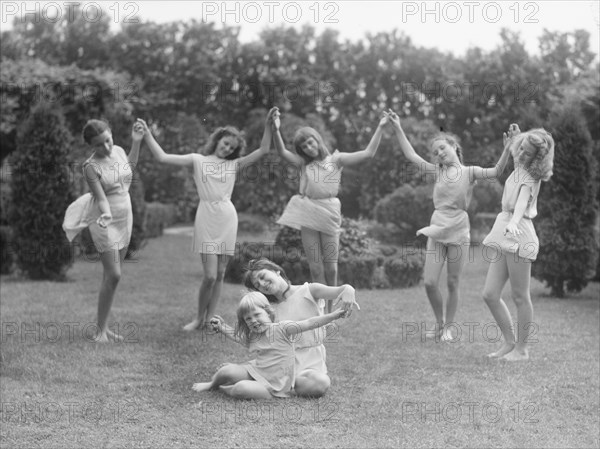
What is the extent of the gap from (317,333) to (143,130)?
2.84 metres

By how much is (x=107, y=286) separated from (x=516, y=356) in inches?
146

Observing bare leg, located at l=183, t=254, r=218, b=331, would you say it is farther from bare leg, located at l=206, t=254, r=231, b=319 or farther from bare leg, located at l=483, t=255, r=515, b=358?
bare leg, located at l=483, t=255, r=515, b=358

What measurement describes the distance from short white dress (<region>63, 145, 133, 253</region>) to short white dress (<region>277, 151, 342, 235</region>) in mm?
1464

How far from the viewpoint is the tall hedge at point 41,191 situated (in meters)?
11.5

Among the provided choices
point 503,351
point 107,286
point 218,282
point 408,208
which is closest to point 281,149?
point 218,282

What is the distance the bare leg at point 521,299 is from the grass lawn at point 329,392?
165mm

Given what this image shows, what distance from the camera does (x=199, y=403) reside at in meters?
5.24

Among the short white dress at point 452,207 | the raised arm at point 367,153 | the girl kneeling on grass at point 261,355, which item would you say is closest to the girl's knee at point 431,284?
the short white dress at point 452,207

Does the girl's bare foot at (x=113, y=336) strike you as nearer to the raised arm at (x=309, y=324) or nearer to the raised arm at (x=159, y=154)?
the raised arm at (x=159, y=154)

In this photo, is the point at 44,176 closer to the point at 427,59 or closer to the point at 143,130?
the point at 143,130

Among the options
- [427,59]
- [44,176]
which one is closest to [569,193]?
[44,176]

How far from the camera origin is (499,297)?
6.75m

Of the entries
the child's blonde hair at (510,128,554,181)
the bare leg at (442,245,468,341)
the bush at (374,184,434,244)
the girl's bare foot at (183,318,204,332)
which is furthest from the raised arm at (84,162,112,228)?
the bush at (374,184,434,244)

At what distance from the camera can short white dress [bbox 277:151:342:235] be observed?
7.40 metres
